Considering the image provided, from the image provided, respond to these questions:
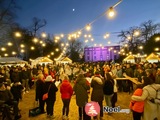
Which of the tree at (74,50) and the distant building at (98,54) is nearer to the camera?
the tree at (74,50)

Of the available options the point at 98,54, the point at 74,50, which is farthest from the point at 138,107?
the point at 98,54

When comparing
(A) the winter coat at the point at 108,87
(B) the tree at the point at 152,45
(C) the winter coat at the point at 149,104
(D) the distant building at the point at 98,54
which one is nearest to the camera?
(C) the winter coat at the point at 149,104

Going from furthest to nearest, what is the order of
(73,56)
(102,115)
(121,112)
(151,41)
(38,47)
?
(73,56), (38,47), (151,41), (121,112), (102,115)

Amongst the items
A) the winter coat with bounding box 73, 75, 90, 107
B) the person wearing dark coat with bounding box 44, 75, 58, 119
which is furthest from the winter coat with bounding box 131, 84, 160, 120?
the person wearing dark coat with bounding box 44, 75, 58, 119

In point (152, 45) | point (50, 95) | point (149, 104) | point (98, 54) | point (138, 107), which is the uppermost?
point (152, 45)

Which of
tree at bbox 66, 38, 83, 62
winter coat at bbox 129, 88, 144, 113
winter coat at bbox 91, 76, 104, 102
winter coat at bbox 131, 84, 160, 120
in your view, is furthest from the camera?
tree at bbox 66, 38, 83, 62

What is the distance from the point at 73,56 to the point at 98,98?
69.7 meters

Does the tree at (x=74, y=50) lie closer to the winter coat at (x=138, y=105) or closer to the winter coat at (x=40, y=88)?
the winter coat at (x=40, y=88)

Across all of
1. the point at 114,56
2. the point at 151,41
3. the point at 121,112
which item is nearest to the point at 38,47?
the point at 151,41

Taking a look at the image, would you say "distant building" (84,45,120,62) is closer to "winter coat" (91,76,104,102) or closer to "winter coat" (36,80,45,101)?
"winter coat" (36,80,45,101)

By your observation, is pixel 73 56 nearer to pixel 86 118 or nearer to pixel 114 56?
pixel 114 56

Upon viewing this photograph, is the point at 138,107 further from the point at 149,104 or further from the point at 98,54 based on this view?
the point at 98,54

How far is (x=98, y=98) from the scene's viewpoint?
857 cm

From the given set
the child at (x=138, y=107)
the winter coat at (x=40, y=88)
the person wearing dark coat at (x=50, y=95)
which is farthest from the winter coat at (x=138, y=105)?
the winter coat at (x=40, y=88)
